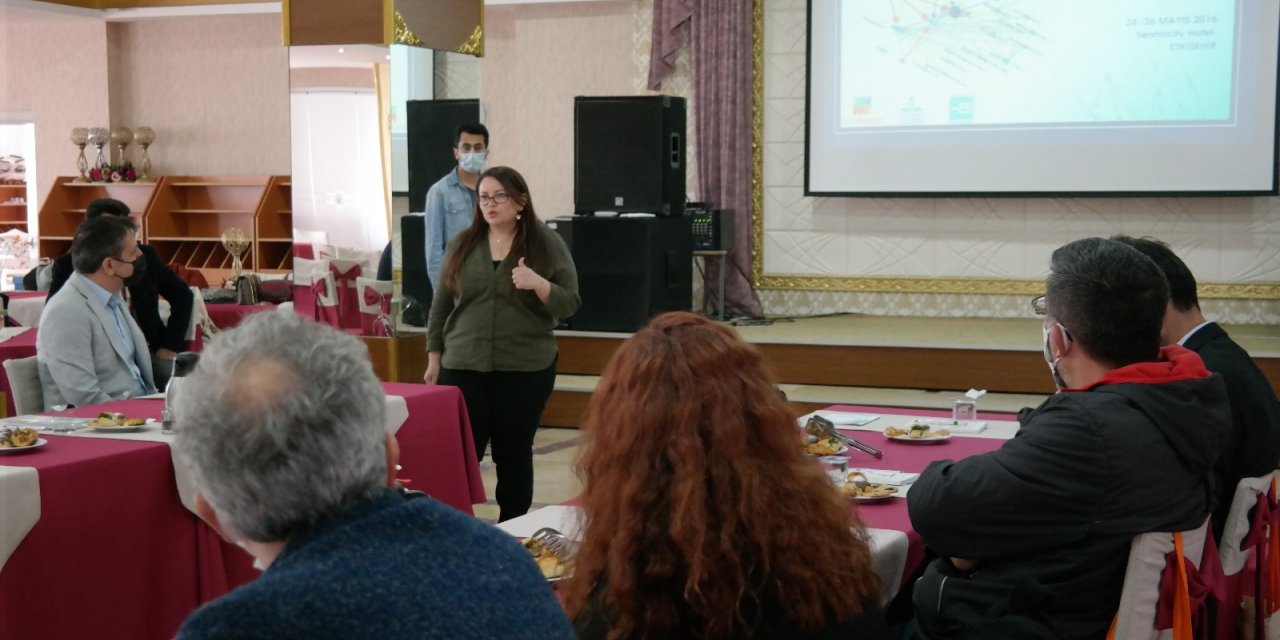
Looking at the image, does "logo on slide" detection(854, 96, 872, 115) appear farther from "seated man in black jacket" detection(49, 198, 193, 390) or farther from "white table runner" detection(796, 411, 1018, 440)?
"white table runner" detection(796, 411, 1018, 440)

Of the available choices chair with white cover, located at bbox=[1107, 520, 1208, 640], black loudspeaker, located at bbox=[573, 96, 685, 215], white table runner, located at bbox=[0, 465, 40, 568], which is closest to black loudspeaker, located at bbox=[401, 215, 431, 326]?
black loudspeaker, located at bbox=[573, 96, 685, 215]

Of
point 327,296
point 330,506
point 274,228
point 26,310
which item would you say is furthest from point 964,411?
point 274,228

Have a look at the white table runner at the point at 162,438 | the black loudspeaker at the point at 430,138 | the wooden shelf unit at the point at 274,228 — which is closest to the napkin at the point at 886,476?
the white table runner at the point at 162,438

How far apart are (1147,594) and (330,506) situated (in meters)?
1.48

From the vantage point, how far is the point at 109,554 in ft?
10.3

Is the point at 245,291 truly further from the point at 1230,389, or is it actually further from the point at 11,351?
the point at 1230,389

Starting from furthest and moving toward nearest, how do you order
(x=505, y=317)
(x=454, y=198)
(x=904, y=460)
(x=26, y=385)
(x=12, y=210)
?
(x=12, y=210) → (x=454, y=198) → (x=505, y=317) → (x=26, y=385) → (x=904, y=460)

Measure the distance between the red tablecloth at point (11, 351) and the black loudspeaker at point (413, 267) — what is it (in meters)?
1.73

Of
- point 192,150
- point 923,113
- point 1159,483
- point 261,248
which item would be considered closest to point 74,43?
point 192,150

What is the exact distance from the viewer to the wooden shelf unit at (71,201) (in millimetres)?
12062

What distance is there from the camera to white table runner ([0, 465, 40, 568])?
284 cm

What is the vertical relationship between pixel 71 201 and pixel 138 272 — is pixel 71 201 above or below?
above

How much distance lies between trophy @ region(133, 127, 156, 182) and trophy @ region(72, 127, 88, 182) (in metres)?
0.46

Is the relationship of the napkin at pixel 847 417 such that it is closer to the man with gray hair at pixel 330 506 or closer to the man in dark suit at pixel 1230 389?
the man in dark suit at pixel 1230 389
